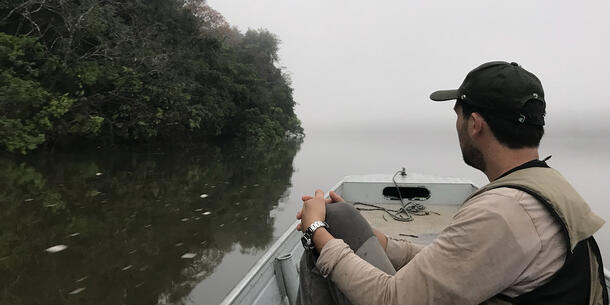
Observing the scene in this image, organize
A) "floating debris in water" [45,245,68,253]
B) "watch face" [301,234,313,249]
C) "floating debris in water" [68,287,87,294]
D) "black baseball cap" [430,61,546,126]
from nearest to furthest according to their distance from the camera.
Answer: "black baseball cap" [430,61,546,126] < "watch face" [301,234,313,249] < "floating debris in water" [68,287,87,294] < "floating debris in water" [45,245,68,253]

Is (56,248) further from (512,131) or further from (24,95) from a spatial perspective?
(24,95)

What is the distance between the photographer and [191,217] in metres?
6.04

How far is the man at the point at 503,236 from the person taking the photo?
800mm

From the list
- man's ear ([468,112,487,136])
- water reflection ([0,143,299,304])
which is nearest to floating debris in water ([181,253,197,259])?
water reflection ([0,143,299,304])

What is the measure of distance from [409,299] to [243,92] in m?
24.3

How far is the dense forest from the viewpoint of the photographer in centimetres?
1014

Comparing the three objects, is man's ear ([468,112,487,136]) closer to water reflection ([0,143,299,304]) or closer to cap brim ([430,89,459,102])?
cap brim ([430,89,459,102])

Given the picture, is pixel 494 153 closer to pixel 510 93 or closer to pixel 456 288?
pixel 510 93

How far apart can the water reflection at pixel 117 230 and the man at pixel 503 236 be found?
305 cm

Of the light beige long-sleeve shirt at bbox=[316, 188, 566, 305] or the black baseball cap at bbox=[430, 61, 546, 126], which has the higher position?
the black baseball cap at bbox=[430, 61, 546, 126]

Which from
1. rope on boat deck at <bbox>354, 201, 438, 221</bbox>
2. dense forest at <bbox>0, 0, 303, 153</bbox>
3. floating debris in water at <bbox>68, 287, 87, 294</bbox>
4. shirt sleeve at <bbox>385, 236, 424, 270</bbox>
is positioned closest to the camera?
shirt sleeve at <bbox>385, 236, 424, 270</bbox>

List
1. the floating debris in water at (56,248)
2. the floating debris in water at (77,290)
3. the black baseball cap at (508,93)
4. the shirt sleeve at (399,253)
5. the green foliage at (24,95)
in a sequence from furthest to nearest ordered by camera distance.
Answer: the green foliage at (24,95) < the floating debris in water at (56,248) < the floating debris in water at (77,290) < the shirt sleeve at (399,253) < the black baseball cap at (508,93)

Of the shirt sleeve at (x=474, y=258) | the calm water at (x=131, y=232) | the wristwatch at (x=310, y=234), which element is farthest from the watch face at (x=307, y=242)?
the calm water at (x=131, y=232)

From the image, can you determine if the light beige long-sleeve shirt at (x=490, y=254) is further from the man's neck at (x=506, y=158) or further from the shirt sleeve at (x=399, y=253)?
the shirt sleeve at (x=399, y=253)
